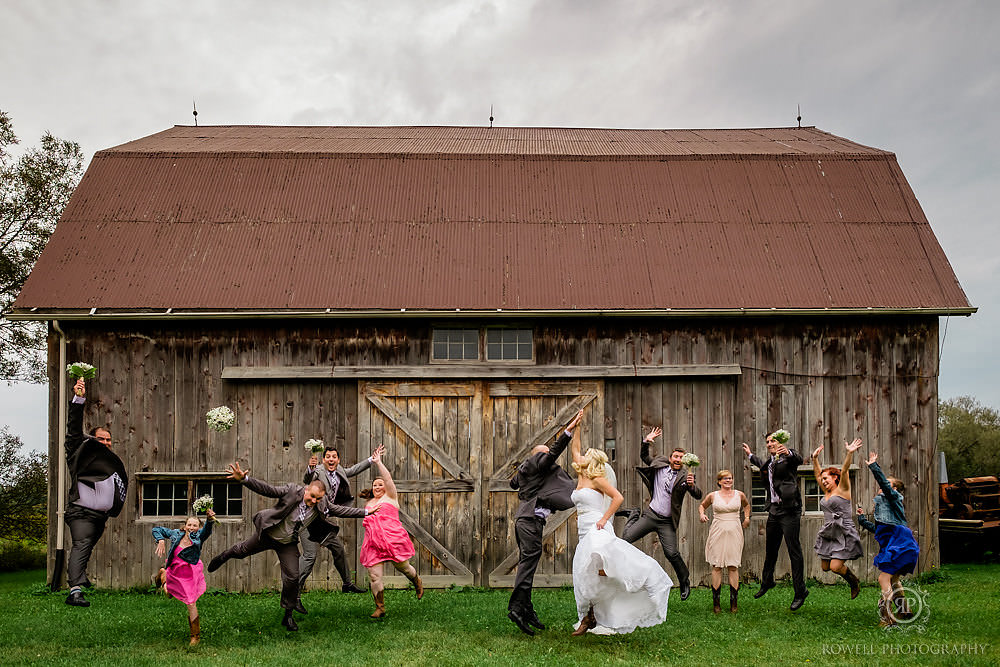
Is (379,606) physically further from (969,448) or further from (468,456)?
(969,448)

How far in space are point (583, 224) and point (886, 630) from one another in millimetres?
7298

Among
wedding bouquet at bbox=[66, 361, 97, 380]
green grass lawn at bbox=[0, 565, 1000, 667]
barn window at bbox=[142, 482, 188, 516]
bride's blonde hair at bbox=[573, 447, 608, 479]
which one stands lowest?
green grass lawn at bbox=[0, 565, 1000, 667]

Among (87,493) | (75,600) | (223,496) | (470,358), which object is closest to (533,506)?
(470,358)

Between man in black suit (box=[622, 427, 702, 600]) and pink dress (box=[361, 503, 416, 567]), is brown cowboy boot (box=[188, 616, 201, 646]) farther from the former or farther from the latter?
man in black suit (box=[622, 427, 702, 600])

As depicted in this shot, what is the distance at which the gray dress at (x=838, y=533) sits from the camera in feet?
33.1

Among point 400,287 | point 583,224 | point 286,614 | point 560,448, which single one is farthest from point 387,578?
point 583,224

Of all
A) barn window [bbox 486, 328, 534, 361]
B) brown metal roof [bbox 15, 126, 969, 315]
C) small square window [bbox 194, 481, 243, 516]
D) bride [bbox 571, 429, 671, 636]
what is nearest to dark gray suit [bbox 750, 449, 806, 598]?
bride [bbox 571, 429, 671, 636]

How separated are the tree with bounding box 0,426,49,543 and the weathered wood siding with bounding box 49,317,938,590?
7048 mm

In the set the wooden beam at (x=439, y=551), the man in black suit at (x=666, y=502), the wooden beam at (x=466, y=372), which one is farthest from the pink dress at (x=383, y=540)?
the wooden beam at (x=466, y=372)

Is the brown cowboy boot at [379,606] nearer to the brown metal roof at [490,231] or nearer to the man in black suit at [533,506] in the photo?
the man in black suit at [533,506]

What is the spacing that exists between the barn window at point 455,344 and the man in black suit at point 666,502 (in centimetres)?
328

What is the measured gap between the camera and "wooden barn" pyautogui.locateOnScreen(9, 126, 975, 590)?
12914 mm

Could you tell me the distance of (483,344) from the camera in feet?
43.1

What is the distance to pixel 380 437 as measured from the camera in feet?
42.5
